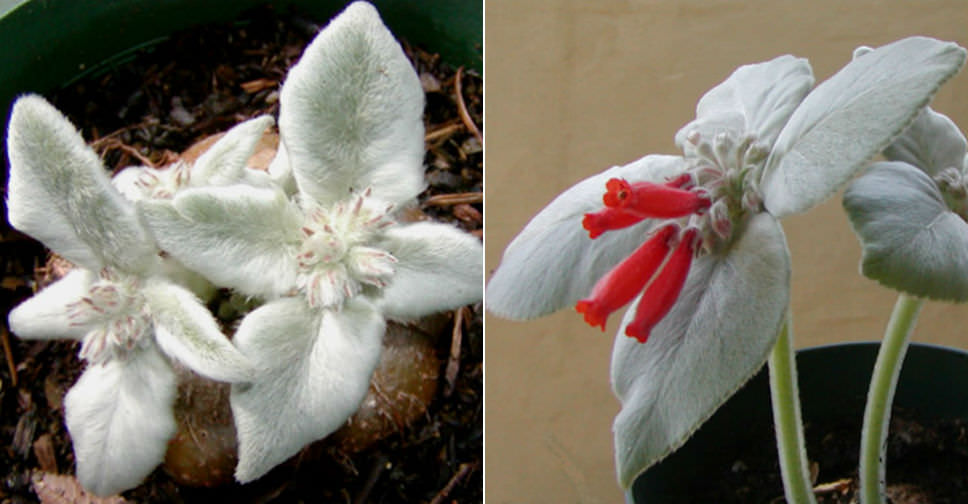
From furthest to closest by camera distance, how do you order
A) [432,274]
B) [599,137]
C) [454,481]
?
[599,137], [454,481], [432,274]

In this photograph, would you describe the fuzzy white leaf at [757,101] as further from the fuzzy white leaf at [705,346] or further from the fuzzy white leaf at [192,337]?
the fuzzy white leaf at [192,337]

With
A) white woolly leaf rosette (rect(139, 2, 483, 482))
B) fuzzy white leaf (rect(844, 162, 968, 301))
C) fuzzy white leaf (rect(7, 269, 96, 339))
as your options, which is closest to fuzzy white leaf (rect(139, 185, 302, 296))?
white woolly leaf rosette (rect(139, 2, 483, 482))

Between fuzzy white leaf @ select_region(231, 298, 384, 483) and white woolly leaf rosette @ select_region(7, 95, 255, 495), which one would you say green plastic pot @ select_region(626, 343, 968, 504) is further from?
white woolly leaf rosette @ select_region(7, 95, 255, 495)

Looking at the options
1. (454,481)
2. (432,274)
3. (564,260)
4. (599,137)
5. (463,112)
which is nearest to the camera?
(564,260)

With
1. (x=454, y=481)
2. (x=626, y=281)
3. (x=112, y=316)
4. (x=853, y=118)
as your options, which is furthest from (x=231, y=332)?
(x=853, y=118)

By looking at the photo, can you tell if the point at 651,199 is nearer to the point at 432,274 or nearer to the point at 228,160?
the point at 432,274

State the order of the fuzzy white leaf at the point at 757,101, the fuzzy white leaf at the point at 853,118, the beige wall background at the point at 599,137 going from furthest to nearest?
1. the beige wall background at the point at 599,137
2. the fuzzy white leaf at the point at 757,101
3. the fuzzy white leaf at the point at 853,118

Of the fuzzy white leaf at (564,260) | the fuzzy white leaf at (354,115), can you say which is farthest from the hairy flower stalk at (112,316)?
the fuzzy white leaf at (564,260)
